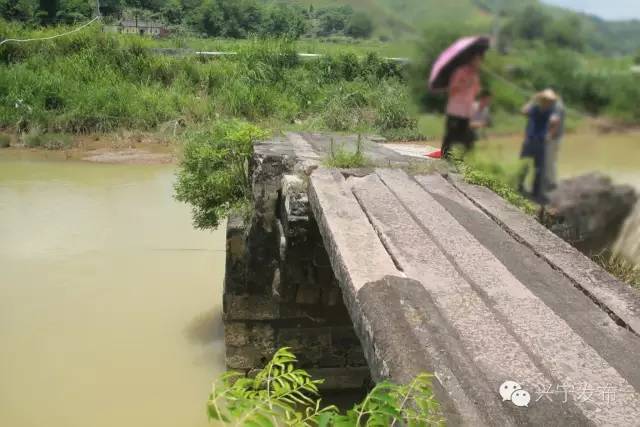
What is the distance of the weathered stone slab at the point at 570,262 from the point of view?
4.91 feet

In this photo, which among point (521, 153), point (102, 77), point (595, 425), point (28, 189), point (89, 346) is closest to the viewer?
point (521, 153)

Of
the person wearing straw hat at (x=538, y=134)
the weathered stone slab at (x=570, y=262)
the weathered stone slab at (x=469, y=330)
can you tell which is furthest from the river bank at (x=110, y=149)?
the person wearing straw hat at (x=538, y=134)

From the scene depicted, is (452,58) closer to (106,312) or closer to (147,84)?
(106,312)

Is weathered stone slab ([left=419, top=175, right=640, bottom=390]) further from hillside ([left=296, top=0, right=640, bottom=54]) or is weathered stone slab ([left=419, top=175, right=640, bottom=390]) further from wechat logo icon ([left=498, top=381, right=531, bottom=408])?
hillside ([left=296, top=0, right=640, bottom=54])

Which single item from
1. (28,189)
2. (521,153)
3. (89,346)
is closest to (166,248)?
(89,346)

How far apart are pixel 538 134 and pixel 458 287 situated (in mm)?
1122

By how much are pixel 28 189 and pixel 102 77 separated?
4.89 m

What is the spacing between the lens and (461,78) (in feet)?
1.90

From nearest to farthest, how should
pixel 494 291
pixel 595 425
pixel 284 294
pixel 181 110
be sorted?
pixel 595 425, pixel 494 291, pixel 284 294, pixel 181 110

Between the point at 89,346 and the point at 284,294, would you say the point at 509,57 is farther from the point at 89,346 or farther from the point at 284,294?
the point at 89,346

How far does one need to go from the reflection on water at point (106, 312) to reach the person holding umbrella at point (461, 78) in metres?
3.36

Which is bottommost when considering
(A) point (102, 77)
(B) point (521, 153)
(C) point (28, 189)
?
(C) point (28, 189)

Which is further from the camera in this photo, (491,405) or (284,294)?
(284,294)

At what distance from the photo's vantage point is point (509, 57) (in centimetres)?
51
